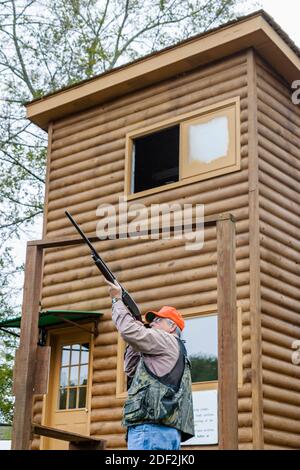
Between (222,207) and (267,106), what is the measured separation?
5.30 ft

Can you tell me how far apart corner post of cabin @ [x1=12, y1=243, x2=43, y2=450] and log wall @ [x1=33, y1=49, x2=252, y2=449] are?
3.74m

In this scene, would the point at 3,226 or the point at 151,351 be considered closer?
the point at 151,351

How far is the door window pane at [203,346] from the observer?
9.39 m

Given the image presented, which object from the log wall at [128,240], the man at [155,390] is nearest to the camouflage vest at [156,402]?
the man at [155,390]

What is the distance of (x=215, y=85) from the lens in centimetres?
1048

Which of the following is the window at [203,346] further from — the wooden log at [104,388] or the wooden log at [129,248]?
the wooden log at [104,388]

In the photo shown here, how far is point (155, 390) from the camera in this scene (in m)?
4.79

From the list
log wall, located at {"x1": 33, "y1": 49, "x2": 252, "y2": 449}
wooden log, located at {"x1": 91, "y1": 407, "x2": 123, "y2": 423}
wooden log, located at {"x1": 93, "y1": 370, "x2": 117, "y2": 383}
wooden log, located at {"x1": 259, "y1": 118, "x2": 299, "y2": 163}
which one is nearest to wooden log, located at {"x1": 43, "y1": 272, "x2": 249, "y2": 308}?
log wall, located at {"x1": 33, "y1": 49, "x2": 252, "y2": 449}

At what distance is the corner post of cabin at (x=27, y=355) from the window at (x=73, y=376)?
5140 millimetres

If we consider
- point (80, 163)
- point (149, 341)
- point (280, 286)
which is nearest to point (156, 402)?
point (149, 341)

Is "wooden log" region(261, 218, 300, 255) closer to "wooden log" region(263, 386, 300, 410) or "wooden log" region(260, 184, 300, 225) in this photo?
"wooden log" region(260, 184, 300, 225)
